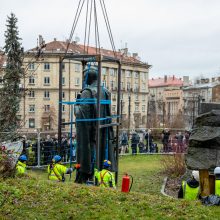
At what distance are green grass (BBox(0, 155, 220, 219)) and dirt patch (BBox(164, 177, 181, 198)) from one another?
412 cm

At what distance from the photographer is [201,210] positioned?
8.15m

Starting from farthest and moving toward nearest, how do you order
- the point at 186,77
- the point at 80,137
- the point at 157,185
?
1. the point at 186,77
2. the point at 157,185
3. the point at 80,137

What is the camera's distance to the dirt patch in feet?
43.5

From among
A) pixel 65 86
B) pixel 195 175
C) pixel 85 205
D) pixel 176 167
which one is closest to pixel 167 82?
pixel 65 86

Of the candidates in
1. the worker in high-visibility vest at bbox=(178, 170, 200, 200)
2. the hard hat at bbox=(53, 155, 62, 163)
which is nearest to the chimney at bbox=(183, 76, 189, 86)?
the hard hat at bbox=(53, 155, 62, 163)

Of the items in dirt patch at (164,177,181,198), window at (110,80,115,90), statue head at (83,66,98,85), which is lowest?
dirt patch at (164,177,181,198)

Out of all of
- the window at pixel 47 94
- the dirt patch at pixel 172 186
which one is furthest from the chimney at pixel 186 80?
the dirt patch at pixel 172 186

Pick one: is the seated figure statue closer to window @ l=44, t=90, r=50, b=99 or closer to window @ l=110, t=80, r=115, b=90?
window @ l=44, t=90, r=50, b=99

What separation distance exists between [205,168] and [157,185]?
184 inches

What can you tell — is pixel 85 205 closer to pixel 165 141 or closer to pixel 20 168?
pixel 20 168

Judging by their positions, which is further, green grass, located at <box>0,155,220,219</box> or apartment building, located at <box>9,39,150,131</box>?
apartment building, located at <box>9,39,150,131</box>

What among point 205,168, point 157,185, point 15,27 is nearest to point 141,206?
point 205,168

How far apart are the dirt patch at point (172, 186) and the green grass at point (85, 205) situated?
4122 mm

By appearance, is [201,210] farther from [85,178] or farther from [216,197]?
[85,178]
